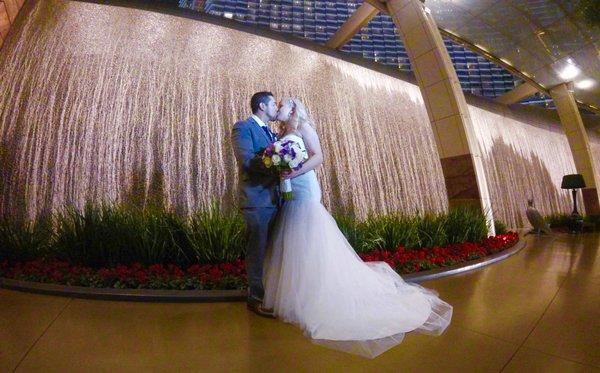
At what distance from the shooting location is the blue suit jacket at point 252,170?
259 centimetres

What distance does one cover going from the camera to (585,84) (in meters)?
14.5

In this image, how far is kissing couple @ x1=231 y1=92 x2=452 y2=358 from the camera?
233 cm

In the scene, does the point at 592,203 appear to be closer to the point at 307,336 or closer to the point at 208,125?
the point at 208,125

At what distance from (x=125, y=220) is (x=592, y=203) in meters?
18.1

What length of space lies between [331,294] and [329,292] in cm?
2

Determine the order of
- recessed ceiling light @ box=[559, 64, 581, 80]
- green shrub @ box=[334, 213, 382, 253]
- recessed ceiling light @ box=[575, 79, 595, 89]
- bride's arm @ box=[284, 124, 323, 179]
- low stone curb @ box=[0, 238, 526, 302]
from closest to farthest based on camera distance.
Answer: bride's arm @ box=[284, 124, 323, 179], low stone curb @ box=[0, 238, 526, 302], green shrub @ box=[334, 213, 382, 253], recessed ceiling light @ box=[559, 64, 581, 80], recessed ceiling light @ box=[575, 79, 595, 89]

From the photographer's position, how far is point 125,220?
4.16m

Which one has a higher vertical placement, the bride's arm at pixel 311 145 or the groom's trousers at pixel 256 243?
the bride's arm at pixel 311 145

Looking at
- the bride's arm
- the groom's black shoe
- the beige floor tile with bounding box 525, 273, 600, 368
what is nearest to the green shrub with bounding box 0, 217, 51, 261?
the groom's black shoe

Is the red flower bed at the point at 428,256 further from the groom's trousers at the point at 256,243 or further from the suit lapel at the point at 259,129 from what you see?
the suit lapel at the point at 259,129

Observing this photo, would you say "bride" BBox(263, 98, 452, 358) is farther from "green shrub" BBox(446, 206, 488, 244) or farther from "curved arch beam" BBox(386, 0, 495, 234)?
"curved arch beam" BBox(386, 0, 495, 234)

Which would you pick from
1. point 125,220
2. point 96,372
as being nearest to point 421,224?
point 125,220

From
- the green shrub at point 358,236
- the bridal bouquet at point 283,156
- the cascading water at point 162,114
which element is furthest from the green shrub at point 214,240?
the cascading water at point 162,114

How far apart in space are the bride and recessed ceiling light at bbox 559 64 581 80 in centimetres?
1493
